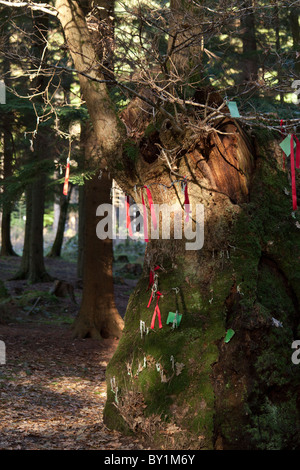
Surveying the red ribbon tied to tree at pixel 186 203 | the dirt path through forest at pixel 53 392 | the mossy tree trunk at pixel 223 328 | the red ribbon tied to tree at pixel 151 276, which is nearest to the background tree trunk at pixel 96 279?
the dirt path through forest at pixel 53 392

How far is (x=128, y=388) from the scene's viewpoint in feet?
17.9

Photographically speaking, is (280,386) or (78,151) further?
(78,151)

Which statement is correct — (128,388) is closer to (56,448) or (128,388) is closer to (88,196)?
(56,448)

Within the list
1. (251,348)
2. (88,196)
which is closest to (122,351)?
(251,348)

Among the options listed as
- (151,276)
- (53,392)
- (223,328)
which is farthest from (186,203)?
(53,392)

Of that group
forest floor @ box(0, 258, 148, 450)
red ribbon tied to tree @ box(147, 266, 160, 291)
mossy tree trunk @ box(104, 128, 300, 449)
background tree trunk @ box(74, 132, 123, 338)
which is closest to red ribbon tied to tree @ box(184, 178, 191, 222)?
mossy tree trunk @ box(104, 128, 300, 449)

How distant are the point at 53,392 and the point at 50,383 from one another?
0.50 meters

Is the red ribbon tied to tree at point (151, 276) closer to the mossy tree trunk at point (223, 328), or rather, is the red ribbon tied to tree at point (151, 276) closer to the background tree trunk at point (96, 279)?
the mossy tree trunk at point (223, 328)

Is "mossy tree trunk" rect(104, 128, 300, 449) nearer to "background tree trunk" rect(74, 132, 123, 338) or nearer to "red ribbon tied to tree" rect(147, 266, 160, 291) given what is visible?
"red ribbon tied to tree" rect(147, 266, 160, 291)

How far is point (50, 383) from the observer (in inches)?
308

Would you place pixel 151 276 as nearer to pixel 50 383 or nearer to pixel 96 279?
pixel 50 383

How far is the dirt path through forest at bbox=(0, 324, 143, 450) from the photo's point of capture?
5305mm

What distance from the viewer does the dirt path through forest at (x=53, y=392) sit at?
530cm
